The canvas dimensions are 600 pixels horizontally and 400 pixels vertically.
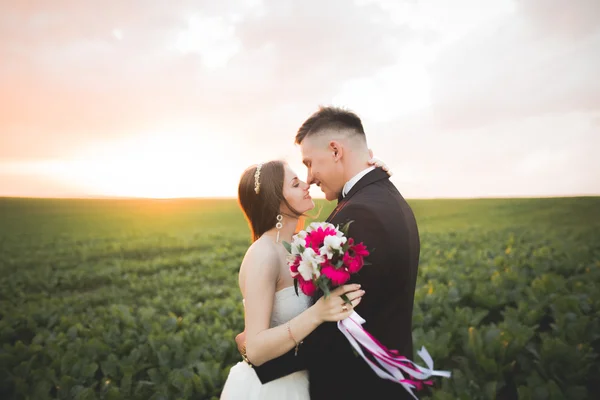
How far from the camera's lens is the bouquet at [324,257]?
82.5 inches

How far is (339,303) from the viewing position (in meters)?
2.24

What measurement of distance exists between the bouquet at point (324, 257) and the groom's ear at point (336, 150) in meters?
1.01

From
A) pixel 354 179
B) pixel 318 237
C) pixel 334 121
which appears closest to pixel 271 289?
pixel 318 237

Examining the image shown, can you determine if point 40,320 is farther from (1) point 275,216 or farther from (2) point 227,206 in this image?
(2) point 227,206

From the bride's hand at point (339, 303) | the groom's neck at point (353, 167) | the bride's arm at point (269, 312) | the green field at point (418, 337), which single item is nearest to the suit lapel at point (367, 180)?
the groom's neck at point (353, 167)

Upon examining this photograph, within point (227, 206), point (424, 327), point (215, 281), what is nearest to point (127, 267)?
point (215, 281)

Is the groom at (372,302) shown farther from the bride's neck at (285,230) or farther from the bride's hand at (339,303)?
the bride's neck at (285,230)

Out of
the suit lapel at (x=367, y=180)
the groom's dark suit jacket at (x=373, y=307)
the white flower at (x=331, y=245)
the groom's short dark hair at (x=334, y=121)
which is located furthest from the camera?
the groom's short dark hair at (x=334, y=121)

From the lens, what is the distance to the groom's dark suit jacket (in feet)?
7.95

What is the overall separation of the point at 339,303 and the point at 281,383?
1148 millimetres

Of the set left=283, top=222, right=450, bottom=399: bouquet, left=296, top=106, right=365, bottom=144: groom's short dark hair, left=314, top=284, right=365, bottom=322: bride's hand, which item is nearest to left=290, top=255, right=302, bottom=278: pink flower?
left=283, top=222, right=450, bottom=399: bouquet

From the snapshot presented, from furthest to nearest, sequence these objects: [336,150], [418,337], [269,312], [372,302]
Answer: [418,337] → [336,150] → [269,312] → [372,302]

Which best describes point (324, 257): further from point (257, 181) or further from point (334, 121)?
point (334, 121)

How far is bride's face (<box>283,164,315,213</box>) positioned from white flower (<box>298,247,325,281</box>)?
1101mm
